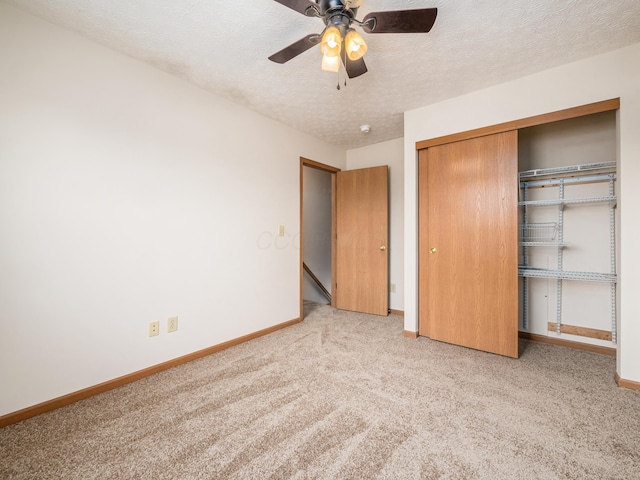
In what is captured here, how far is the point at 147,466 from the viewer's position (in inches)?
50.7

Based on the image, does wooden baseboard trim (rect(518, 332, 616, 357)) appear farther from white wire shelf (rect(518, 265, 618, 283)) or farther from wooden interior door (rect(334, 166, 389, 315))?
wooden interior door (rect(334, 166, 389, 315))

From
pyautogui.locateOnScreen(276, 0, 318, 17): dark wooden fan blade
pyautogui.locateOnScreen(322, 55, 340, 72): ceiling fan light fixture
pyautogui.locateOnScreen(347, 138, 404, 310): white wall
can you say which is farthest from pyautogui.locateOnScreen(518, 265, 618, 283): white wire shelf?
pyautogui.locateOnScreen(276, 0, 318, 17): dark wooden fan blade

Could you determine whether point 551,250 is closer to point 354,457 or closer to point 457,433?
point 457,433

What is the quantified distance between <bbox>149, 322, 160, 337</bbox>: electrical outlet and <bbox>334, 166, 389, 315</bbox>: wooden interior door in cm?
241

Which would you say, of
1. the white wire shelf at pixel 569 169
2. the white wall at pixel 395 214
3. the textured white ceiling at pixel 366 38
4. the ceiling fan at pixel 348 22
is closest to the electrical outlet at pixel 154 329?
the textured white ceiling at pixel 366 38

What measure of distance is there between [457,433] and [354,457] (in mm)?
597

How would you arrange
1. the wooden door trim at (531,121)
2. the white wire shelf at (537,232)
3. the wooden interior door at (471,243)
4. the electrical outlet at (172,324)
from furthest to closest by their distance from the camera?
the white wire shelf at (537,232)
the wooden interior door at (471,243)
the electrical outlet at (172,324)
the wooden door trim at (531,121)

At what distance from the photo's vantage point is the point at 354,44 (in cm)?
142

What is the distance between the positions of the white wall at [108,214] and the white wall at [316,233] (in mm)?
1978

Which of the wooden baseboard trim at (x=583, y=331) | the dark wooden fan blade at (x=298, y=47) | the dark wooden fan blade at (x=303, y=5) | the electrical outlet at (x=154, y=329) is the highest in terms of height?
the dark wooden fan blade at (x=303, y=5)

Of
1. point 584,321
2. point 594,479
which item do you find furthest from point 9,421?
point 584,321

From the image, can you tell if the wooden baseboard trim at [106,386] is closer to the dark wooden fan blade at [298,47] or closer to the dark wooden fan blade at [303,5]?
the dark wooden fan blade at [298,47]

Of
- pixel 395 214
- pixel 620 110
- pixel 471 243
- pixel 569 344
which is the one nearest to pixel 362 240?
pixel 395 214

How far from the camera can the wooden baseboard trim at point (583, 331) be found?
2467 millimetres
